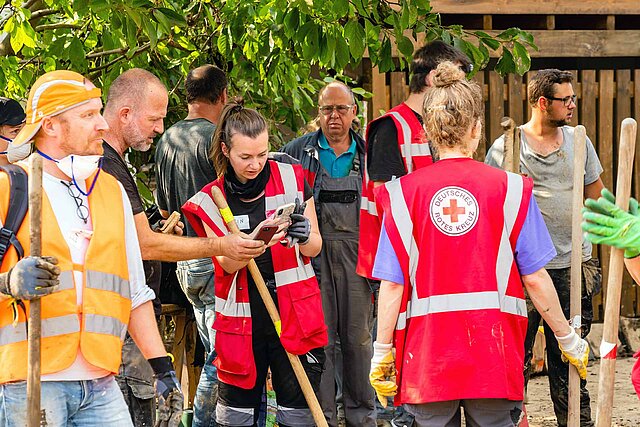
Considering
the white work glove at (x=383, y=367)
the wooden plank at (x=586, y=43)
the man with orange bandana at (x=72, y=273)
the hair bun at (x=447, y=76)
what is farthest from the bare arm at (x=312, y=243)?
the wooden plank at (x=586, y=43)

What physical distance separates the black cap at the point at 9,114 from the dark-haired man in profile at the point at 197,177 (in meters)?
0.95

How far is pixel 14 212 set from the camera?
3467mm

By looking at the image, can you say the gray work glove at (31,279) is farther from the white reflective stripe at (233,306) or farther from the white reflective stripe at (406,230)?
the white reflective stripe at (233,306)

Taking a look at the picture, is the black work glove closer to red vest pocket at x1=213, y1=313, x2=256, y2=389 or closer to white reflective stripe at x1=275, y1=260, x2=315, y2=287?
red vest pocket at x1=213, y1=313, x2=256, y2=389

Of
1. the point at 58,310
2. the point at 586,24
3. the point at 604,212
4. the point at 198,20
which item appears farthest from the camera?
the point at 586,24

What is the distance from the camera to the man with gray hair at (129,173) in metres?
4.36

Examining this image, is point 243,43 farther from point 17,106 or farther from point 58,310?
point 58,310

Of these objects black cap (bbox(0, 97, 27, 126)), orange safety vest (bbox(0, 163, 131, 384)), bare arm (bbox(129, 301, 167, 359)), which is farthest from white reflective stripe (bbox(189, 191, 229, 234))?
orange safety vest (bbox(0, 163, 131, 384))

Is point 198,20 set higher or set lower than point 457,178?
higher

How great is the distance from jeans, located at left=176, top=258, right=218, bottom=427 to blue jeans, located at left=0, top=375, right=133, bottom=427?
191cm

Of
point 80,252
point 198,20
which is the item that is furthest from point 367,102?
point 80,252

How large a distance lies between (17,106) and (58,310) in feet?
6.56

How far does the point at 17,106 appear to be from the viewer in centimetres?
522

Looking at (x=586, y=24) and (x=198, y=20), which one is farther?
(x=586, y=24)
